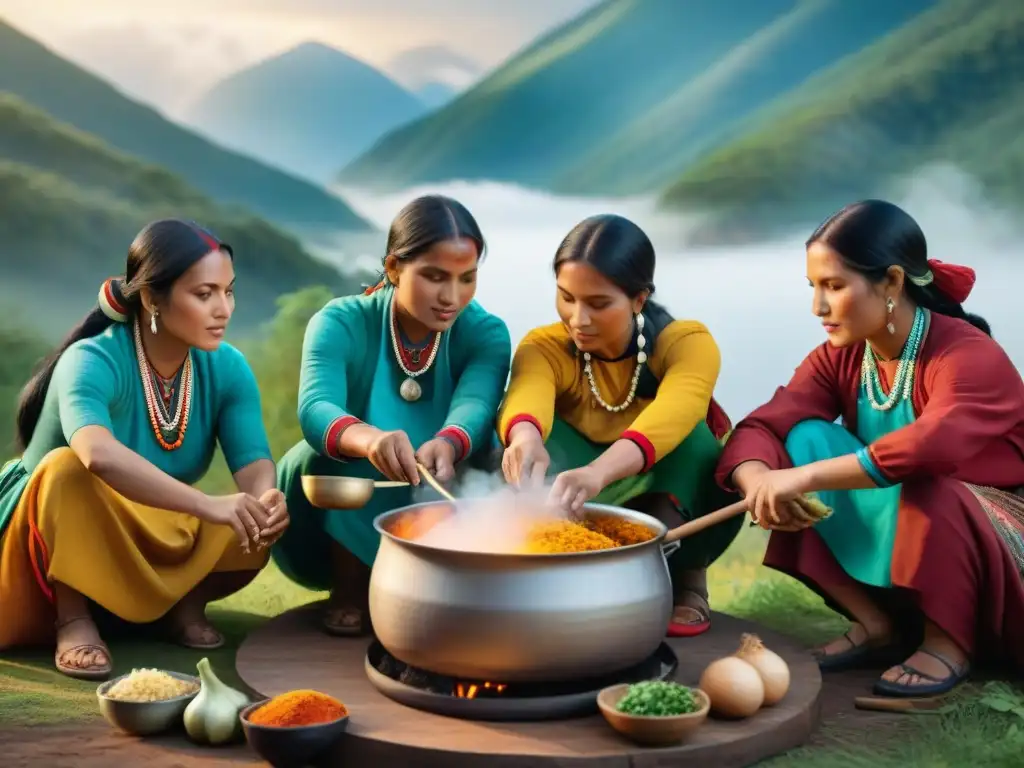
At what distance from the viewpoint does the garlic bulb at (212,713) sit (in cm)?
288

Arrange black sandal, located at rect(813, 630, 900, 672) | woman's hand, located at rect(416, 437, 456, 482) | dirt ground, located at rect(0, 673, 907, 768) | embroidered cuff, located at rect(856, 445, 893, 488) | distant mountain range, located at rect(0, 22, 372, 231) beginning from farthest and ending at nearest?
distant mountain range, located at rect(0, 22, 372, 231), black sandal, located at rect(813, 630, 900, 672), woman's hand, located at rect(416, 437, 456, 482), embroidered cuff, located at rect(856, 445, 893, 488), dirt ground, located at rect(0, 673, 907, 768)

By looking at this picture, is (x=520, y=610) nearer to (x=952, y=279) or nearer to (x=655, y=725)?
(x=655, y=725)

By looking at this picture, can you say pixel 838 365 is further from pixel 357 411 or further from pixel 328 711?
pixel 328 711

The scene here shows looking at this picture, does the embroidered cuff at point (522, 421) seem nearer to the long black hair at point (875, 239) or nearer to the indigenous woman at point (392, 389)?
the indigenous woman at point (392, 389)

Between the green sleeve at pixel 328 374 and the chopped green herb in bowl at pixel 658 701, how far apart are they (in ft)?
4.01

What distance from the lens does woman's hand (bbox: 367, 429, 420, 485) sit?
336 centimetres

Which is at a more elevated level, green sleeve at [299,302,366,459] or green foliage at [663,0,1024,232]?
green foliage at [663,0,1024,232]

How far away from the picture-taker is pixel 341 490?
3.38m

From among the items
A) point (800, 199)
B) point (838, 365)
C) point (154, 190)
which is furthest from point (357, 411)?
point (154, 190)

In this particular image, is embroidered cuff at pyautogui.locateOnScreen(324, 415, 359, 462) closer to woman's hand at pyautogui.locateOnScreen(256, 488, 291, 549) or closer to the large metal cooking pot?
woman's hand at pyautogui.locateOnScreen(256, 488, 291, 549)

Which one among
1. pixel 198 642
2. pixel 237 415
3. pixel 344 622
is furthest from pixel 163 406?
pixel 344 622

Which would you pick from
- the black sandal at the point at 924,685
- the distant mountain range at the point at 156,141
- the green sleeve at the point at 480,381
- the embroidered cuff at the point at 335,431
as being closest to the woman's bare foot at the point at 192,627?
the embroidered cuff at the point at 335,431

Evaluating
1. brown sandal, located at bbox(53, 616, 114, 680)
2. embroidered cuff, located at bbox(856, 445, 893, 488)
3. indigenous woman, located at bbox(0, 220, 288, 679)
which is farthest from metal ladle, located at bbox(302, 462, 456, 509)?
embroidered cuff, located at bbox(856, 445, 893, 488)

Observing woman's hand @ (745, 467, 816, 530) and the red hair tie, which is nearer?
woman's hand @ (745, 467, 816, 530)
